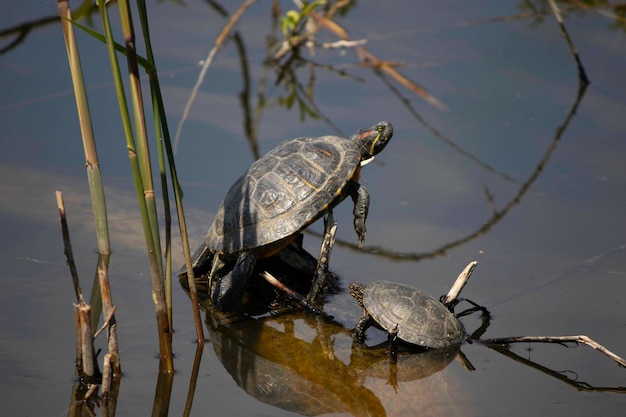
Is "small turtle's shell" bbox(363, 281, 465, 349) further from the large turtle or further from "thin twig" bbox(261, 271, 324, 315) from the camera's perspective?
the large turtle

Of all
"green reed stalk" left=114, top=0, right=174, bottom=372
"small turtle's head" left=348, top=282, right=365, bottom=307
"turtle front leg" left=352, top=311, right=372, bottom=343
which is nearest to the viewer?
"green reed stalk" left=114, top=0, right=174, bottom=372

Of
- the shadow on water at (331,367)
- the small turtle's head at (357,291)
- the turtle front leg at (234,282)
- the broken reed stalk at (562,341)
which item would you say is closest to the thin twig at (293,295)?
the shadow on water at (331,367)

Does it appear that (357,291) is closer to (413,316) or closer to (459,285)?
(413,316)

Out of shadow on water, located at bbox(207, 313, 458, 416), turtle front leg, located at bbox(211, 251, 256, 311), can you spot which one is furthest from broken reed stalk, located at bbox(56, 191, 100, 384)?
turtle front leg, located at bbox(211, 251, 256, 311)

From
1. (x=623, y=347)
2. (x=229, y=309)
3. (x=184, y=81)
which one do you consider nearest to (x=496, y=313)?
(x=623, y=347)

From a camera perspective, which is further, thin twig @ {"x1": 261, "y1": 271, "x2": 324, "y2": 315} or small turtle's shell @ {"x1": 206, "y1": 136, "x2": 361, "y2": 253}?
thin twig @ {"x1": 261, "y1": 271, "x2": 324, "y2": 315}

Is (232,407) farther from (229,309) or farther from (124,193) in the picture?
(124,193)

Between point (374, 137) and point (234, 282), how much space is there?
46.7 inches

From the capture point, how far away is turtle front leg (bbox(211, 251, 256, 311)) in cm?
425

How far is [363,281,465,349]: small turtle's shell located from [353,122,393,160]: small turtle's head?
999 millimetres

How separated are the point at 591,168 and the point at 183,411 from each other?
4.06 m

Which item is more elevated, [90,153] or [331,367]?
[90,153]

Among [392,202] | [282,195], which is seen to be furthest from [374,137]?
[392,202]

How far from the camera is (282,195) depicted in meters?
4.31
